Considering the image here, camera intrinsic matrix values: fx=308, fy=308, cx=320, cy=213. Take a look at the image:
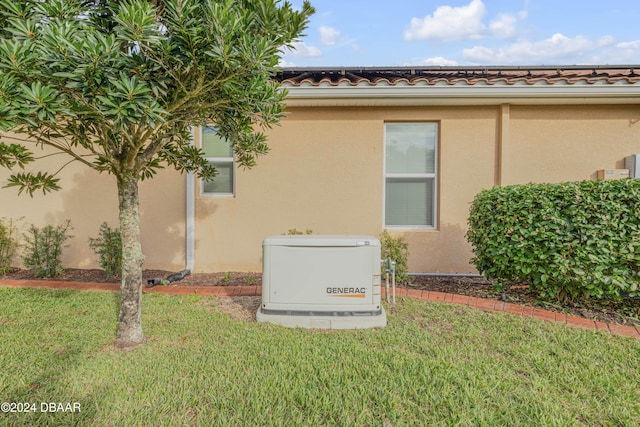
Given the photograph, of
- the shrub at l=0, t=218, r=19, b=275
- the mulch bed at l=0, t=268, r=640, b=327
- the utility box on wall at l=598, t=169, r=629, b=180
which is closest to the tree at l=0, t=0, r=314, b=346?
the mulch bed at l=0, t=268, r=640, b=327

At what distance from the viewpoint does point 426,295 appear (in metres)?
4.07

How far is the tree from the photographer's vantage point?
5.98ft

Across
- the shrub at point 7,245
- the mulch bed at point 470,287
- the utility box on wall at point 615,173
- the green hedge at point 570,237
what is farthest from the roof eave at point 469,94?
the shrub at point 7,245

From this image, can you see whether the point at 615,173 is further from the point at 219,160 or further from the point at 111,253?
the point at 111,253

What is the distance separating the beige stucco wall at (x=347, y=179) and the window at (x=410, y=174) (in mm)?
164

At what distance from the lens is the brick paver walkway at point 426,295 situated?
10.6 ft

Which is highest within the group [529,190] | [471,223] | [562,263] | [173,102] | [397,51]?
[397,51]

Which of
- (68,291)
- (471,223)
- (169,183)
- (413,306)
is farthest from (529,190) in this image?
(68,291)

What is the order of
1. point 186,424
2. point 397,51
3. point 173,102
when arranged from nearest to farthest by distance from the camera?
point 186,424 < point 173,102 < point 397,51

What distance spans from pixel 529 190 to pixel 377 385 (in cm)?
310

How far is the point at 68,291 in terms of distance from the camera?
14.1ft

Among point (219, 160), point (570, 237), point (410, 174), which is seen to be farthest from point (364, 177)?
point (570, 237)

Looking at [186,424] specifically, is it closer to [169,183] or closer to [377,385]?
[377,385]

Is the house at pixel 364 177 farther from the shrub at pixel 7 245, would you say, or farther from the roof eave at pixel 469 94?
the shrub at pixel 7 245
